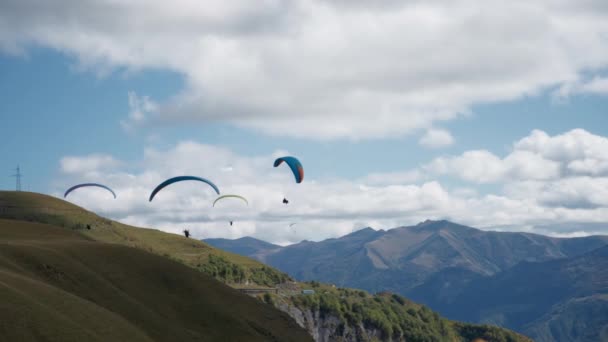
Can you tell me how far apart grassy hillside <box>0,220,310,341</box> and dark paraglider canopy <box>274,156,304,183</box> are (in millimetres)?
27275

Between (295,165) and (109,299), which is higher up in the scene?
(295,165)

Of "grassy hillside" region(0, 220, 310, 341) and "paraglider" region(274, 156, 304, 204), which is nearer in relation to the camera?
"grassy hillside" region(0, 220, 310, 341)

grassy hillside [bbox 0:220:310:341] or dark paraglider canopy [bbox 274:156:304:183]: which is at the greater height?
dark paraglider canopy [bbox 274:156:304:183]

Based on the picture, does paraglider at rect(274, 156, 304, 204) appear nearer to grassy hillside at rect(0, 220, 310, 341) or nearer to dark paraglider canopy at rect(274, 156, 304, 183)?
dark paraglider canopy at rect(274, 156, 304, 183)

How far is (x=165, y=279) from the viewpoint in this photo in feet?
391

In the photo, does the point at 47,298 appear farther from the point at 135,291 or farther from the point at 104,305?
the point at 135,291

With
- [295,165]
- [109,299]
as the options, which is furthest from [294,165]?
[109,299]

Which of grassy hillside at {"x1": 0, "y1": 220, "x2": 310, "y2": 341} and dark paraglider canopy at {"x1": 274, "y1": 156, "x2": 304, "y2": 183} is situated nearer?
grassy hillside at {"x1": 0, "y1": 220, "x2": 310, "y2": 341}

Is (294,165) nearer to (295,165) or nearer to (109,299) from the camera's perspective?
(295,165)

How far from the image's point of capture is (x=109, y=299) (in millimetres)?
95562

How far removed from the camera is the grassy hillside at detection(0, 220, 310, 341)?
2677 inches

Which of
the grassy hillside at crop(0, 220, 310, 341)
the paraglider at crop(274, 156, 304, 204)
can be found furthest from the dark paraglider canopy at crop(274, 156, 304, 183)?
the grassy hillside at crop(0, 220, 310, 341)

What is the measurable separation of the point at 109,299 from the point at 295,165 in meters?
40.3

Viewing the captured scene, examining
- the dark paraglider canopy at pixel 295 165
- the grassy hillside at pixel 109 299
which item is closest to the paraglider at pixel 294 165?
the dark paraglider canopy at pixel 295 165
